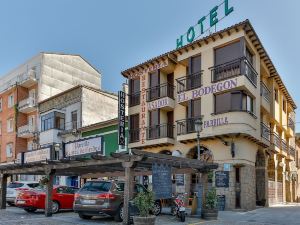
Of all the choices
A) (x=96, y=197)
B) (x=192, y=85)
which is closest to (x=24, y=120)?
Answer: (x=192, y=85)

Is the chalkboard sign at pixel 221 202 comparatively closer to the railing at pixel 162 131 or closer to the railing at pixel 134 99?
the railing at pixel 162 131

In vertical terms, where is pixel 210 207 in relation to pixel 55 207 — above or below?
above

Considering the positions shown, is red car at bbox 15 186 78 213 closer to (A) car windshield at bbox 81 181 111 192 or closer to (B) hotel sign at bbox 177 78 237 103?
(A) car windshield at bbox 81 181 111 192

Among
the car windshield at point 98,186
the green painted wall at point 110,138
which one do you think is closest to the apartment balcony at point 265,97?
the green painted wall at point 110,138

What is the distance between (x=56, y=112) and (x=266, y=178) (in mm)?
20562

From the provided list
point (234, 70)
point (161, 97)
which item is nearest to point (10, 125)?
point (161, 97)

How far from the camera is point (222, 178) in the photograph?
23.4 metres

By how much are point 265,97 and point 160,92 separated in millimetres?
7743

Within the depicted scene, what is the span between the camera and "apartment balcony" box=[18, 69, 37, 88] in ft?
137

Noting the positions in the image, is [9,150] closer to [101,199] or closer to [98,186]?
[98,186]

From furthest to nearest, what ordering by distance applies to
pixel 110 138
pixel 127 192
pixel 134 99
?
pixel 110 138
pixel 134 99
pixel 127 192

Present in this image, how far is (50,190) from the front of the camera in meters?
17.7

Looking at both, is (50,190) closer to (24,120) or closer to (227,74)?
(227,74)

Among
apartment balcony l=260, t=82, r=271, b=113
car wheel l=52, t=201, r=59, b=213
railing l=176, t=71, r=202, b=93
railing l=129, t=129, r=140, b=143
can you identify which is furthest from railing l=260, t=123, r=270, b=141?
car wheel l=52, t=201, r=59, b=213
